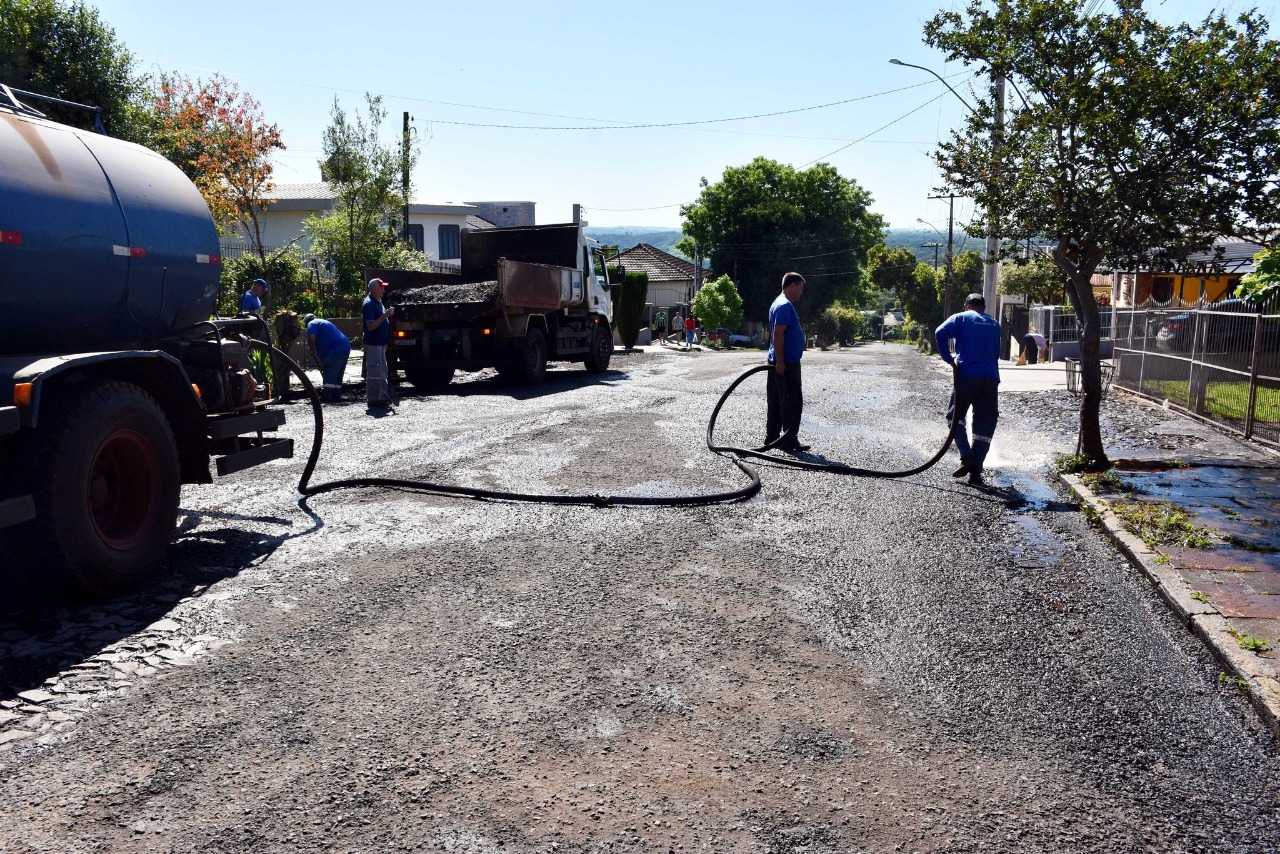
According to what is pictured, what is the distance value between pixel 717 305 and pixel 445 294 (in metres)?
38.1

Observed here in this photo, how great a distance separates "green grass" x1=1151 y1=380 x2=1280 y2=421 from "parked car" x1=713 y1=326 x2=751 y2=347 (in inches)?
1536

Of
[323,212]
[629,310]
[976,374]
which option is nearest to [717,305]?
[629,310]

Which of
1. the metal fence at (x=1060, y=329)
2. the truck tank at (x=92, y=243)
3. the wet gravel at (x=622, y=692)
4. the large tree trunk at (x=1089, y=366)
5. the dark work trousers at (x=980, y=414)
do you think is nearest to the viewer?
the wet gravel at (x=622, y=692)

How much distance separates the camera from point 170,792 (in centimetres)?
323

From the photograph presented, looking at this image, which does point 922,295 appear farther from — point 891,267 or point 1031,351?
point 1031,351

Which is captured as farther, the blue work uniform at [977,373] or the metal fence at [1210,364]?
the metal fence at [1210,364]

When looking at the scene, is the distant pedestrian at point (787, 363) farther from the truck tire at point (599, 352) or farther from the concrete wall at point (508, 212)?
the concrete wall at point (508, 212)

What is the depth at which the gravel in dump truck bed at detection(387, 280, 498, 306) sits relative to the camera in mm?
16453

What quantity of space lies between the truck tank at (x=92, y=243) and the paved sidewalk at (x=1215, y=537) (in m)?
5.90

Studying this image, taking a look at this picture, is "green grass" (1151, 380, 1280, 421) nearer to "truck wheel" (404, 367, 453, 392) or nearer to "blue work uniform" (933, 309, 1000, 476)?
"blue work uniform" (933, 309, 1000, 476)

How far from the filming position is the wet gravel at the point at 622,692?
3.12 metres

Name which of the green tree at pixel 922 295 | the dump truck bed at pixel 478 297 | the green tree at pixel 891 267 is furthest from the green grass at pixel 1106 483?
the green tree at pixel 922 295

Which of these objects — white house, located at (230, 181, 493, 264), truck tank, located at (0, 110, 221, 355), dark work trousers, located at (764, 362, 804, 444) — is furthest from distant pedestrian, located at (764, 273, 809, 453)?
white house, located at (230, 181, 493, 264)

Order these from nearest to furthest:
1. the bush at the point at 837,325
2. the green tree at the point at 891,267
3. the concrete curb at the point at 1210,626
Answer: the concrete curb at the point at 1210,626
the bush at the point at 837,325
the green tree at the point at 891,267
